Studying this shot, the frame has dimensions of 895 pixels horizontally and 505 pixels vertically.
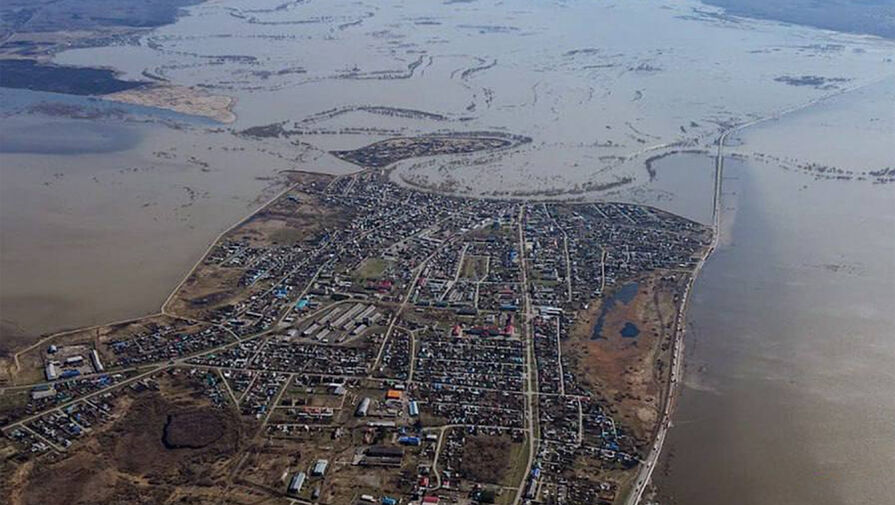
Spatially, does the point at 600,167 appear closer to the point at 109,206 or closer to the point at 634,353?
the point at 634,353

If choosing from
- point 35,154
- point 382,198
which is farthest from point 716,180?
point 35,154

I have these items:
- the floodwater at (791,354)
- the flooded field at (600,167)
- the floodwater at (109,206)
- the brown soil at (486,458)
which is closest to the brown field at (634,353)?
the floodwater at (791,354)

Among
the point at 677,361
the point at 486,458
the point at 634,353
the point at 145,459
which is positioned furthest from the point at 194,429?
the point at 677,361

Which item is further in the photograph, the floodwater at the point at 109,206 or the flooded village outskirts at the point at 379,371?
the floodwater at the point at 109,206

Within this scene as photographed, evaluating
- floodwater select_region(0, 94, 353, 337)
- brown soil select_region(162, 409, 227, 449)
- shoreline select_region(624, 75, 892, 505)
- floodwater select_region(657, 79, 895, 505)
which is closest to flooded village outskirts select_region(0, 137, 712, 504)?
brown soil select_region(162, 409, 227, 449)

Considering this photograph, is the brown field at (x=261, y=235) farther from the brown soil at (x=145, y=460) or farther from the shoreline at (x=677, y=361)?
the shoreline at (x=677, y=361)

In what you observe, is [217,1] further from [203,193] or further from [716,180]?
[716,180]
